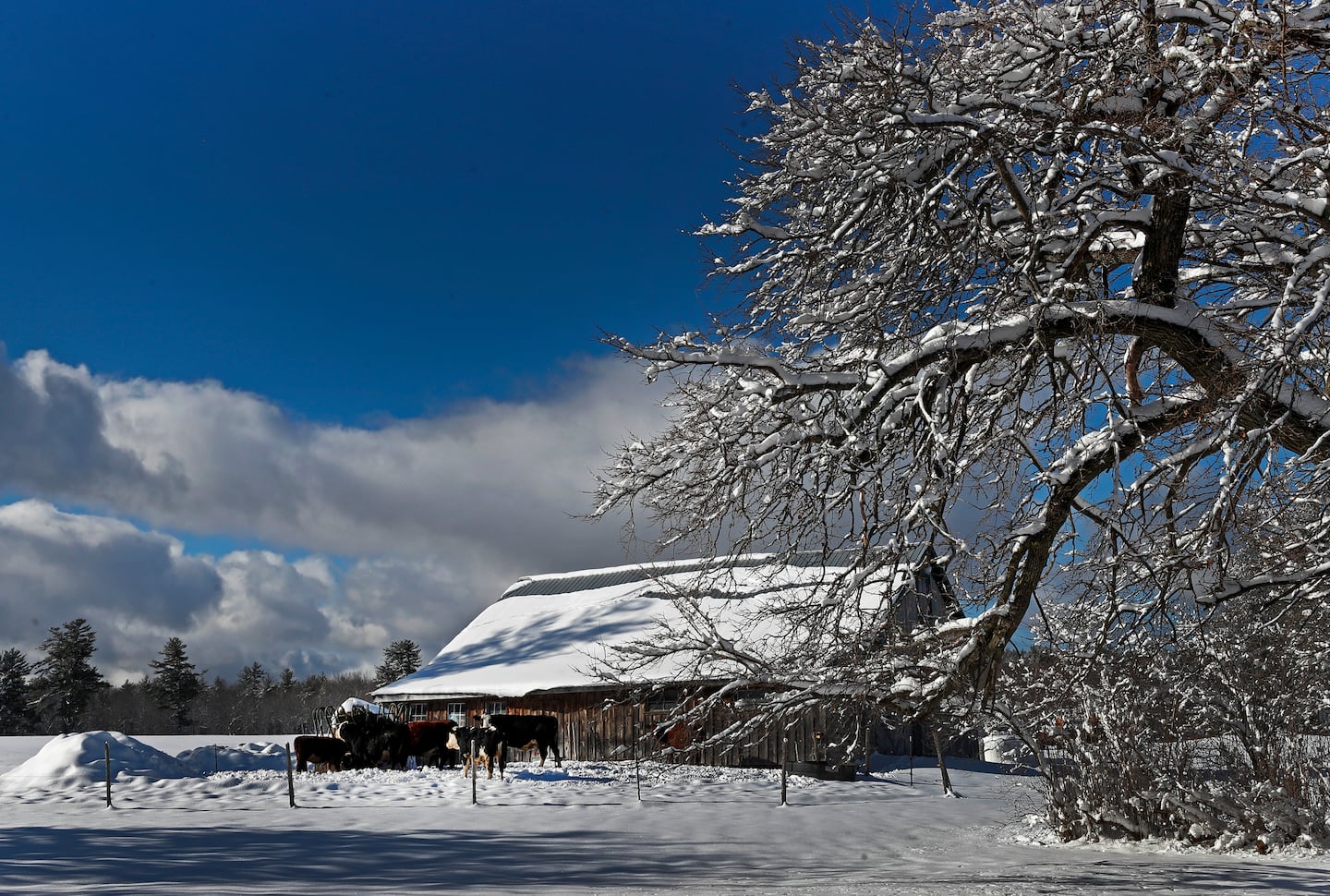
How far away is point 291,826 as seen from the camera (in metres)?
15.5

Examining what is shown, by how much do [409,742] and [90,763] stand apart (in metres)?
7.79

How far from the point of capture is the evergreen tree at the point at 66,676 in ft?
207

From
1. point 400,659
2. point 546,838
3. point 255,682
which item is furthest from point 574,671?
point 255,682

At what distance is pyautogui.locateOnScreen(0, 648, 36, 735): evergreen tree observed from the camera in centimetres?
6231

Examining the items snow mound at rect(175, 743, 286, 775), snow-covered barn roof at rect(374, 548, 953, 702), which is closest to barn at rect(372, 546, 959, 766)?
snow-covered barn roof at rect(374, 548, 953, 702)

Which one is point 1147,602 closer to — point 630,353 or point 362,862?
point 630,353

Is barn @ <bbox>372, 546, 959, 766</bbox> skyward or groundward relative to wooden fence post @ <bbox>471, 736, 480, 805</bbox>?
skyward

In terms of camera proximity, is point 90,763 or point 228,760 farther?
point 228,760

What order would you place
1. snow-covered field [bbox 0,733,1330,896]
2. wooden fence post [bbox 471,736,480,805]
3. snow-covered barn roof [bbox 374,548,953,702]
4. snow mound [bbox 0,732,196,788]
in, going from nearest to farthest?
snow-covered field [bbox 0,733,1330,896] < wooden fence post [bbox 471,736,480,805] < snow mound [bbox 0,732,196,788] < snow-covered barn roof [bbox 374,548,953,702]

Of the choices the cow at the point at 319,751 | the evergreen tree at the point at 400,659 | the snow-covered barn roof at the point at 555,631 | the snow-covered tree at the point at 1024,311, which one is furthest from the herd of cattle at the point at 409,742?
the evergreen tree at the point at 400,659

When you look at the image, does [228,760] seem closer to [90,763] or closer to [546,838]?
[90,763]

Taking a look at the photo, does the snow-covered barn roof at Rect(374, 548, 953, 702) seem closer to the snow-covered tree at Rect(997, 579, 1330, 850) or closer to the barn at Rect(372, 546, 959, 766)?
the barn at Rect(372, 546, 959, 766)

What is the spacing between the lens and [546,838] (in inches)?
568

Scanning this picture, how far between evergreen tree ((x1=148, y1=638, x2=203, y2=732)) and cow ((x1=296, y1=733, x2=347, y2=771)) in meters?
51.5
